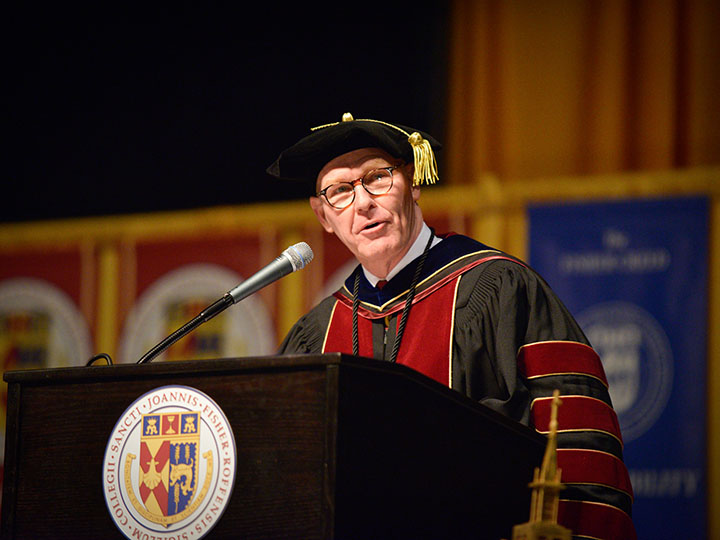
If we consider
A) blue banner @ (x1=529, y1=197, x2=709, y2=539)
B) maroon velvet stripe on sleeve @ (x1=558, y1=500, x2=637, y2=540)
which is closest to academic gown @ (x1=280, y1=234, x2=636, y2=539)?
maroon velvet stripe on sleeve @ (x1=558, y1=500, x2=637, y2=540)

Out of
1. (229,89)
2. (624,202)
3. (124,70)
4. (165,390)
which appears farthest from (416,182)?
(124,70)

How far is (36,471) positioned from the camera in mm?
2246

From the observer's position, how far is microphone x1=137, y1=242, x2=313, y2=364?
2.39m

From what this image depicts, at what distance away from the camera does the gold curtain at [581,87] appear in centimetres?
523

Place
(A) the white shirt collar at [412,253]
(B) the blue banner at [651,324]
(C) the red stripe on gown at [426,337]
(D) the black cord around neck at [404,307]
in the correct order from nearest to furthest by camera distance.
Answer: (C) the red stripe on gown at [426,337] < (D) the black cord around neck at [404,307] < (A) the white shirt collar at [412,253] < (B) the blue banner at [651,324]

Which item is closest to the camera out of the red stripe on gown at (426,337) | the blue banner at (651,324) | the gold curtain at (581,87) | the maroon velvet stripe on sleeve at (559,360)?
the maroon velvet stripe on sleeve at (559,360)

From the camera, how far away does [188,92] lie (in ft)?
20.7

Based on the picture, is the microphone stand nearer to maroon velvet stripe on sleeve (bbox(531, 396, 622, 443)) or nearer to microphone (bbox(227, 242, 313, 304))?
microphone (bbox(227, 242, 313, 304))

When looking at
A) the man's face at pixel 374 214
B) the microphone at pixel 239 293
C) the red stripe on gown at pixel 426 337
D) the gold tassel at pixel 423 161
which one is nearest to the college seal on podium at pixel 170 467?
the microphone at pixel 239 293

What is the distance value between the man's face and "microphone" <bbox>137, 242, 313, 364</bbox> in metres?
0.44

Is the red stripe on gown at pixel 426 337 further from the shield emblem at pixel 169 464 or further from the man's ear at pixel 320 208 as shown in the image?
the shield emblem at pixel 169 464

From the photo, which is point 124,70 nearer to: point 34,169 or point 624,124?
point 34,169

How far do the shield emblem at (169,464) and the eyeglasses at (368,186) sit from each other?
3.53 ft

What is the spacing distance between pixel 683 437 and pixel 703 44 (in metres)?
1.91
